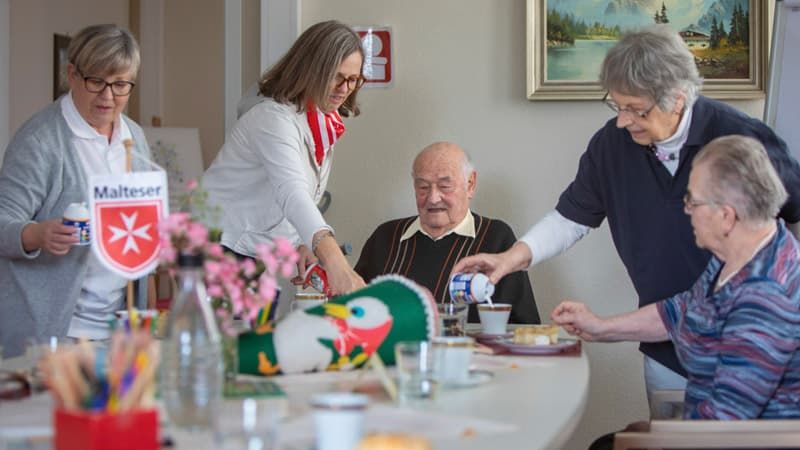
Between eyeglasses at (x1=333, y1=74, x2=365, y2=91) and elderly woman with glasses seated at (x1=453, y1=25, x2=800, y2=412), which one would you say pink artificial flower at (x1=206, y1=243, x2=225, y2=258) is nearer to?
elderly woman with glasses seated at (x1=453, y1=25, x2=800, y2=412)

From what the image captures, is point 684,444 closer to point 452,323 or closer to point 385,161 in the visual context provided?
point 452,323

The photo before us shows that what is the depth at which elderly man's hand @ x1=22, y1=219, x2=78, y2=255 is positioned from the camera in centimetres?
251

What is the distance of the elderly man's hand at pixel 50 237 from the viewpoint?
251cm

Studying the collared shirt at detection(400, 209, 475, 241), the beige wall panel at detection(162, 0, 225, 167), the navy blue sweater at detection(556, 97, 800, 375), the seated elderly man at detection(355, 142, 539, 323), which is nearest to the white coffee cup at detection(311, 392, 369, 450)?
the navy blue sweater at detection(556, 97, 800, 375)

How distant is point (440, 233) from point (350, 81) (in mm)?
658

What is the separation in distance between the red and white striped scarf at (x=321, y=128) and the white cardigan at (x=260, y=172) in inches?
0.7

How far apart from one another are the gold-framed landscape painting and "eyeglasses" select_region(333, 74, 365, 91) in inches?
33.7

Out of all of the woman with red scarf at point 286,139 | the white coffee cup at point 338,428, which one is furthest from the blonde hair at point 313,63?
the white coffee cup at point 338,428

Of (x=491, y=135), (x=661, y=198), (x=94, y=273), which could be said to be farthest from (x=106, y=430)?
(x=491, y=135)

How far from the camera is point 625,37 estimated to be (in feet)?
8.66

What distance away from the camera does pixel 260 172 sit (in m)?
3.23

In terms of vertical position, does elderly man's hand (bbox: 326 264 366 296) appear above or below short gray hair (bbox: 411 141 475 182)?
below

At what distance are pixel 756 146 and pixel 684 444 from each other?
2.18ft

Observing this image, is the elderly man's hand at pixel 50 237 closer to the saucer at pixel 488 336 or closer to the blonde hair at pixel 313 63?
the blonde hair at pixel 313 63
